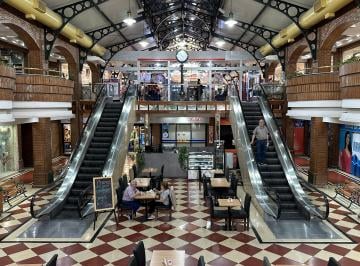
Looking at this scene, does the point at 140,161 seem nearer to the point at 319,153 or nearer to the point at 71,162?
the point at 71,162

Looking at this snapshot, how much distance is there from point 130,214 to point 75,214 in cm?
151

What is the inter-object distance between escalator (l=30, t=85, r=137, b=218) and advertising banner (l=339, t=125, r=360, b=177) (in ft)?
32.4

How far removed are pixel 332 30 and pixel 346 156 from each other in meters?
6.98

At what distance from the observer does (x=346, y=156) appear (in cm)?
1733

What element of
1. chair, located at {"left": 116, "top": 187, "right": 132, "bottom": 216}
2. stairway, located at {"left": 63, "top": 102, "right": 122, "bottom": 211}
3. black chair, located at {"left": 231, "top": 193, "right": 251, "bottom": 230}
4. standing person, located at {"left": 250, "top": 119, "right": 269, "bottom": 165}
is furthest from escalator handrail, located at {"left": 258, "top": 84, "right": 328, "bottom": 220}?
stairway, located at {"left": 63, "top": 102, "right": 122, "bottom": 211}

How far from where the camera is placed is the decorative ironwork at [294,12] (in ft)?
44.8

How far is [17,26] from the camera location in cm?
1202

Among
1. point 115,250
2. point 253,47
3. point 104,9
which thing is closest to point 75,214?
point 115,250

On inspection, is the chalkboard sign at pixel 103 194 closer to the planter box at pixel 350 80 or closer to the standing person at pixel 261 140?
the standing person at pixel 261 140

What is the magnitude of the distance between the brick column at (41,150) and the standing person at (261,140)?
796cm

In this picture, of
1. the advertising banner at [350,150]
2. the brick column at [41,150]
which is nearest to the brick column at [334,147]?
the advertising banner at [350,150]

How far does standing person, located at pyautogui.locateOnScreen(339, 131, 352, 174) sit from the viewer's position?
671 inches

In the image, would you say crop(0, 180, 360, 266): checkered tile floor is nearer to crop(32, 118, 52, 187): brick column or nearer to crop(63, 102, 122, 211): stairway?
crop(63, 102, 122, 211): stairway

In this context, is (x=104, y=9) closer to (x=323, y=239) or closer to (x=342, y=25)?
(x=342, y=25)
